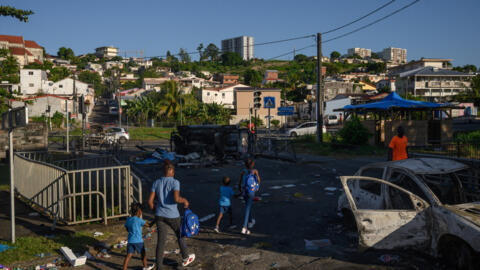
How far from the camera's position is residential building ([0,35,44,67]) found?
97688 mm

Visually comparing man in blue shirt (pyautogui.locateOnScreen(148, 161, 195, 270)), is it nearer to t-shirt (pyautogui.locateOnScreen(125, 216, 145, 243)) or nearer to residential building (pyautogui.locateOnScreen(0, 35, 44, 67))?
t-shirt (pyautogui.locateOnScreen(125, 216, 145, 243))

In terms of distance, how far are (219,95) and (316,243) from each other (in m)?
68.4

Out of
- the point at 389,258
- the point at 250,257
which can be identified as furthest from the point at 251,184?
the point at 389,258

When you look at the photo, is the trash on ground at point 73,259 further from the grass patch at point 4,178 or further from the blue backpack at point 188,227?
the grass patch at point 4,178

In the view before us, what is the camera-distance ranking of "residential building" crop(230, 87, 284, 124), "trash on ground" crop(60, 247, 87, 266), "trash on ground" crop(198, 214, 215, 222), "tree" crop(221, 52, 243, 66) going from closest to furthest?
"trash on ground" crop(60, 247, 87, 266)
"trash on ground" crop(198, 214, 215, 222)
"residential building" crop(230, 87, 284, 124)
"tree" crop(221, 52, 243, 66)

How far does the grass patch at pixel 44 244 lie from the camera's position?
6.12 metres

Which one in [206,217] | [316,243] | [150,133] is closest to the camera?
[316,243]

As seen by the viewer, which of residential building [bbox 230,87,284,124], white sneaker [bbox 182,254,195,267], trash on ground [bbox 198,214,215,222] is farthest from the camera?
residential building [bbox 230,87,284,124]

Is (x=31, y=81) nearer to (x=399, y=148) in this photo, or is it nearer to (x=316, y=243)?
(x=399, y=148)

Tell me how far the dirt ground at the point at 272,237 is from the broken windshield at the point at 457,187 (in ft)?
4.11

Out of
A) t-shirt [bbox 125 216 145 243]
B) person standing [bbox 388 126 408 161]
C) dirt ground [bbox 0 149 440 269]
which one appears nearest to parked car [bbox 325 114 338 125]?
dirt ground [bbox 0 149 440 269]

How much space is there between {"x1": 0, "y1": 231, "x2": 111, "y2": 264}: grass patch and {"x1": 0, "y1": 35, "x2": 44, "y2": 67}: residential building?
9295 cm

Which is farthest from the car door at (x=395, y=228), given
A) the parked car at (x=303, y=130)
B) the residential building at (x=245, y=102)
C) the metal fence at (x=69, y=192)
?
the residential building at (x=245, y=102)

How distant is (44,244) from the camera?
6660 millimetres
